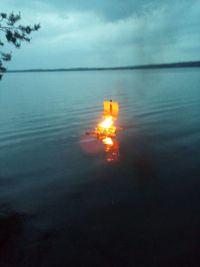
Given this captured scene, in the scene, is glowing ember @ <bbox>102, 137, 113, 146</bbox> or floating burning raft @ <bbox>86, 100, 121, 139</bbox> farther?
floating burning raft @ <bbox>86, 100, 121, 139</bbox>

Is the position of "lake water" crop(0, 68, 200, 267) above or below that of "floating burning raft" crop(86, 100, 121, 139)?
below

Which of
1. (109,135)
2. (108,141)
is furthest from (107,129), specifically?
(108,141)

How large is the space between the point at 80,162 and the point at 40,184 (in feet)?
14.3

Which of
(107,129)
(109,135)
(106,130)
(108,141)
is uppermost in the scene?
(107,129)

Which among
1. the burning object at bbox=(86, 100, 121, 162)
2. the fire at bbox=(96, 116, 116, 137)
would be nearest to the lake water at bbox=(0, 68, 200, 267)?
the burning object at bbox=(86, 100, 121, 162)

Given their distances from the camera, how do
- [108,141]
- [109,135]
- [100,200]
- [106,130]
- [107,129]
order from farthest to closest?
[107,129] < [106,130] < [109,135] < [108,141] < [100,200]

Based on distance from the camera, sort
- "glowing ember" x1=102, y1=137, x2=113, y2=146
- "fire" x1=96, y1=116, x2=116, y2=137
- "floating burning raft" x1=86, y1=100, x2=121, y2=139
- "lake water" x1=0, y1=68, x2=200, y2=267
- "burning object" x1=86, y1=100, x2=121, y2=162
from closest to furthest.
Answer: "lake water" x1=0, y1=68, x2=200, y2=267, "burning object" x1=86, y1=100, x2=121, y2=162, "glowing ember" x1=102, y1=137, x2=113, y2=146, "floating burning raft" x1=86, y1=100, x2=121, y2=139, "fire" x1=96, y1=116, x2=116, y2=137

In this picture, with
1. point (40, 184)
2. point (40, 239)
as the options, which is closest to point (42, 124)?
point (40, 184)

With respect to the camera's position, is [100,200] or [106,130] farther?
[106,130]

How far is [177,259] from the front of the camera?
10797 mm

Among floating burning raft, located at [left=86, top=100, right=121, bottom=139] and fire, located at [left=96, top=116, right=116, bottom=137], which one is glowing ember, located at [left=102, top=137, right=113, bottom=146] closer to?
floating burning raft, located at [left=86, top=100, right=121, bottom=139]

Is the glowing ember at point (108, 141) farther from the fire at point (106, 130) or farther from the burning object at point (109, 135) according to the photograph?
the fire at point (106, 130)

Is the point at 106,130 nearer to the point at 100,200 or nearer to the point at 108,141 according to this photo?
the point at 108,141

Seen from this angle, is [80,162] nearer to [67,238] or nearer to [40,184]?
[40,184]
